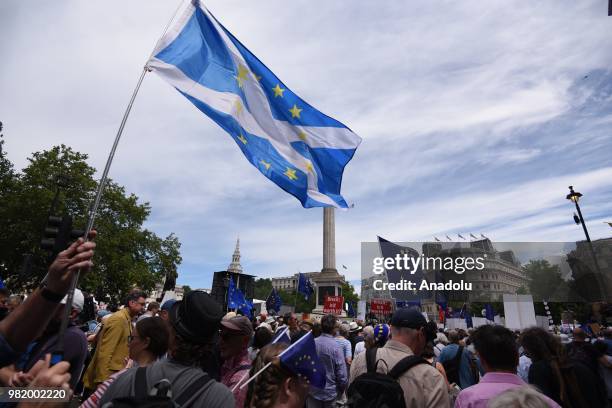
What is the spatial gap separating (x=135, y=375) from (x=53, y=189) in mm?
35383

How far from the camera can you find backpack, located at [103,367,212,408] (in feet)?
5.40

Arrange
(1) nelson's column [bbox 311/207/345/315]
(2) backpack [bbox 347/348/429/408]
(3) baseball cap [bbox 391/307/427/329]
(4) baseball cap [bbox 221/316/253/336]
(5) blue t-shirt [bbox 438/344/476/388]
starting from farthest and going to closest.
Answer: (1) nelson's column [bbox 311/207/345/315] < (5) blue t-shirt [bbox 438/344/476/388] < (4) baseball cap [bbox 221/316/253/336] < (3) baseball cap [bbox 391/307/427/329] < (2) backpack [bbox 347/348/429/408]

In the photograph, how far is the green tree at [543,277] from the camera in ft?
208

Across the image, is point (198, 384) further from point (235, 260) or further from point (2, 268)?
point (235, 260)

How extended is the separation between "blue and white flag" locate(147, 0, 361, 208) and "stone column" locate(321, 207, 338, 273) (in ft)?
172

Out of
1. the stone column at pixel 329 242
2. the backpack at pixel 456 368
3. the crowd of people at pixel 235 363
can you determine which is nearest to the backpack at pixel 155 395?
the crowd of people at pixel 235 363

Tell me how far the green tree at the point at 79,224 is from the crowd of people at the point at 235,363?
26.7 metres

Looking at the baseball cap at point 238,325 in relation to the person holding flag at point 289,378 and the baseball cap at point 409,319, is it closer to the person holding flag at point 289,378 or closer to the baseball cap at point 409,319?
the baseball cap at point 409,319

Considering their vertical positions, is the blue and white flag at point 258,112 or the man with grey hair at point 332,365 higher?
the blue and white flag at point 258,112

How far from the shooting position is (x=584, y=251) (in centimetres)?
3675

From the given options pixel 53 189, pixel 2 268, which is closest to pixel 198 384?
pixel 53 189

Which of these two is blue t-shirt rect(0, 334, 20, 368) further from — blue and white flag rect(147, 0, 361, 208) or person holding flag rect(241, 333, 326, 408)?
blue and white flag rect(147, 0, 361, 208)

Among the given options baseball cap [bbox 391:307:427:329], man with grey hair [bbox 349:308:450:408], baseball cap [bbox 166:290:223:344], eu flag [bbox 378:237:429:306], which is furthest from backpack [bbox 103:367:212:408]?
eu flag [bbox 378:237:429:306]

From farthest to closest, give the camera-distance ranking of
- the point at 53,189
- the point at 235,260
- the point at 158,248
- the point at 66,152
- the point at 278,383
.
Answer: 1. the point at 235,260
2. the point at 158,248
3. the point at 66,152
4. the point at 53,189
5. the point at 278,383
